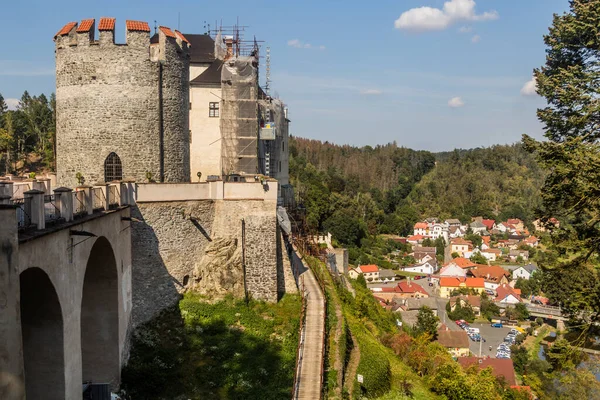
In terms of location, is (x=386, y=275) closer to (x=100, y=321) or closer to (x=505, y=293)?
(x=505, y=293)

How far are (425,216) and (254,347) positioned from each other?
128427 mm

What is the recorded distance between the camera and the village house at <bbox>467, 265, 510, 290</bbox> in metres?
94.4

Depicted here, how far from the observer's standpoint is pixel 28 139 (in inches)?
2677

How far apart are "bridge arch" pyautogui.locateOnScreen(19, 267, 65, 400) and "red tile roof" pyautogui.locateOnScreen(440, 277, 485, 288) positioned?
83792 mm

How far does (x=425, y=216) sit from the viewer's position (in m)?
142

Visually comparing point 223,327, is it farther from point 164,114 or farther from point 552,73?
point 552,73

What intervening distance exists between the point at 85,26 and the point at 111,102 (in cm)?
292

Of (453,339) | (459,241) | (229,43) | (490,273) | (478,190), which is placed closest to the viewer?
(229,43)

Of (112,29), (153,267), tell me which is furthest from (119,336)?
(112,29)

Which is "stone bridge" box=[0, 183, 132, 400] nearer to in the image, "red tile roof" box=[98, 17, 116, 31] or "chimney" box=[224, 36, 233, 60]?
"red tile roof" box=[98, 17, 116, 31]

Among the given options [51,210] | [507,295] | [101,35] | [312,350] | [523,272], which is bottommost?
[507,295]

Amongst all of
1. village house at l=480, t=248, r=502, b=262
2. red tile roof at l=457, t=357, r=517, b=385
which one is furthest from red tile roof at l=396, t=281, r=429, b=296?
village house at l=480, t=248, r=502, b=262

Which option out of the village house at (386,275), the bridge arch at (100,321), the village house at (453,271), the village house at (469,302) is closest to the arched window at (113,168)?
the bridge arch at (100,321)

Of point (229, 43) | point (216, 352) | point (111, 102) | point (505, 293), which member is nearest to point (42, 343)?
point (216, 352)
